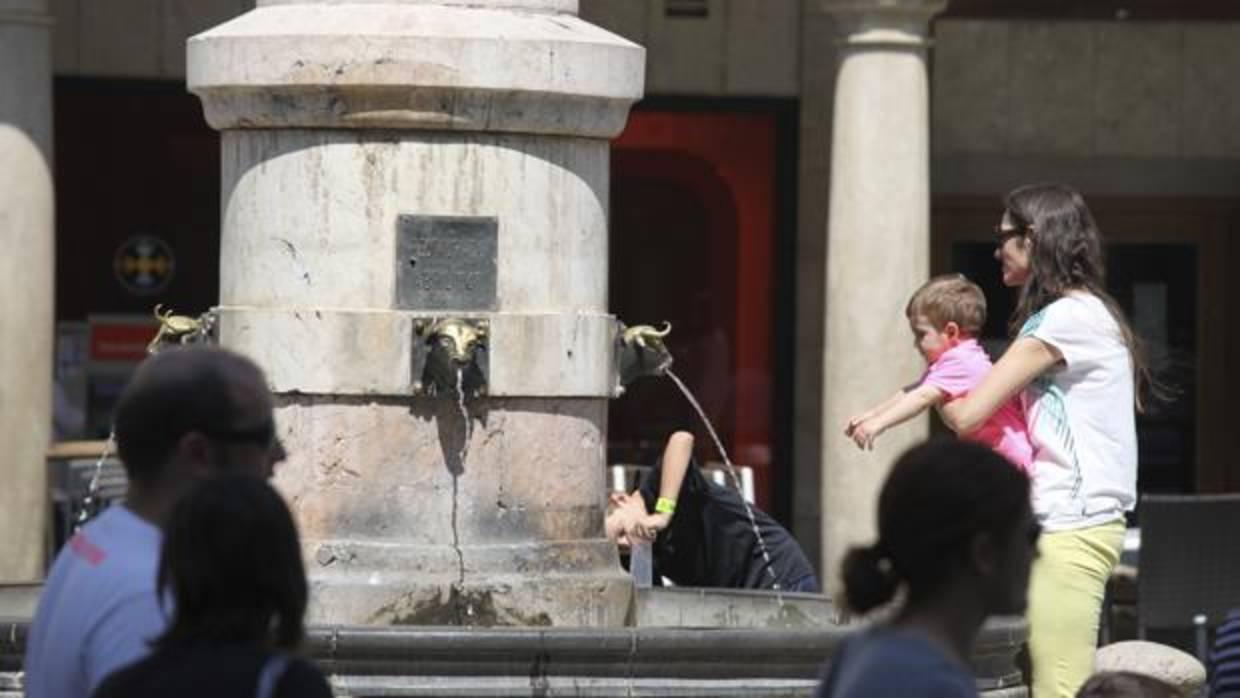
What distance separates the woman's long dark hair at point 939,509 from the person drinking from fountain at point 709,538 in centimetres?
494

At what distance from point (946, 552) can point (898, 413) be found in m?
3.19

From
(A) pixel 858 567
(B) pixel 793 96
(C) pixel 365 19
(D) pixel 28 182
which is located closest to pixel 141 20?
(D) pixel 28 182

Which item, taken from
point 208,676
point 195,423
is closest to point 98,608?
point 195,423

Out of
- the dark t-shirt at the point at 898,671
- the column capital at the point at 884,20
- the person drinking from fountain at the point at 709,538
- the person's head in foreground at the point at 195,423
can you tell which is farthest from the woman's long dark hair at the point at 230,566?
the column capital at the point at 884,20

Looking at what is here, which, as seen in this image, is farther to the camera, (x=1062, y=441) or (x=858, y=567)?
(x=1062, y=441)

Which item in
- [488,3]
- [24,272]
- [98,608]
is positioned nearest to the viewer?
[98,608]

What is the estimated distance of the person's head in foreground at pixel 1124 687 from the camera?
5.29 meters

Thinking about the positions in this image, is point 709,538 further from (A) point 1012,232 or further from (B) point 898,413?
(A) point 1012,232

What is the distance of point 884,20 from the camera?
48.2 ft

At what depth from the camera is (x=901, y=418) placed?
23.5ft

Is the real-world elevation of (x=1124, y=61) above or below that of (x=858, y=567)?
above

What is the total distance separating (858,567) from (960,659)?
0.20 metres

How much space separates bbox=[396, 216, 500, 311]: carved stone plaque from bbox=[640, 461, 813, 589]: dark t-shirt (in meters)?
1.70

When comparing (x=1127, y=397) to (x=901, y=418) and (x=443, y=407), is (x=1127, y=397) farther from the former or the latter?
(x=443, y=407)
